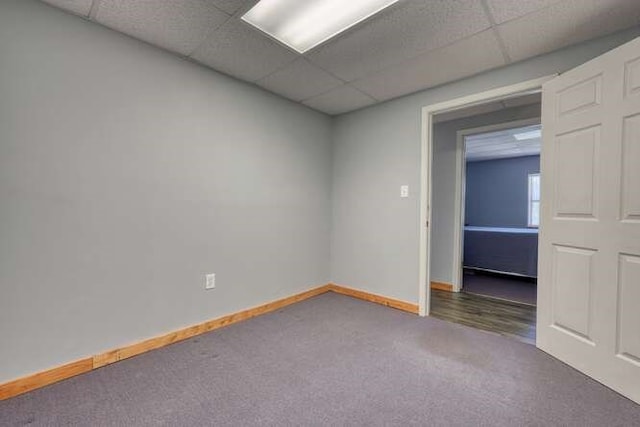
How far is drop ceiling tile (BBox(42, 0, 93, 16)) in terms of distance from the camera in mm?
1659

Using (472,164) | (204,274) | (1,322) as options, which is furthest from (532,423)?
(472,164)

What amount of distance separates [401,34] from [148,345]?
2.85 m

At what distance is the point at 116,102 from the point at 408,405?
2632 mm

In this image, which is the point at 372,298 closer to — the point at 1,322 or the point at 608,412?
the point at 608,412

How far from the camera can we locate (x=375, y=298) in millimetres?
3213

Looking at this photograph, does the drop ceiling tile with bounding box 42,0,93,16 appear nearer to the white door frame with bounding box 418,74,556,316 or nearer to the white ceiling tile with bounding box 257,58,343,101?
the white ceiling tile with bounding box 257,58,343,101

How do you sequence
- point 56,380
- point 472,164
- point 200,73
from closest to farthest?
1. point 56,380
2. point 200,73
3. point 472,164

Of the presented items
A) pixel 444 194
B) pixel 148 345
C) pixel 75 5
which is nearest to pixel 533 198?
pixel 444 194

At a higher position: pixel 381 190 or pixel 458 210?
pixel 381 190

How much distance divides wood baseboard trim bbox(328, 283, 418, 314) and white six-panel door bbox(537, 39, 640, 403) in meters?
1.07

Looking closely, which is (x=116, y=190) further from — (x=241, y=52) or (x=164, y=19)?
(x=241, y=52)

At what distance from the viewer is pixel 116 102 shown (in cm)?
194

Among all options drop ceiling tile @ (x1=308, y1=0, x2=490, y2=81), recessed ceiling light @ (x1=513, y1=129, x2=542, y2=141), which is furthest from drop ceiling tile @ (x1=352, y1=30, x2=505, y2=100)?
recessed ceiling light @ (x1=513, y1=129, x2=542, y2=141)

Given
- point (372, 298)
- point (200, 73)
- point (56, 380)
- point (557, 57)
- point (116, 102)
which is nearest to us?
point (56, 380)
